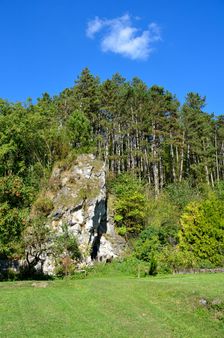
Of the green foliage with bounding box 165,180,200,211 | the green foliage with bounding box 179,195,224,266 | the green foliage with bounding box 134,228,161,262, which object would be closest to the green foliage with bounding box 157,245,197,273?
the green foliage with bounding box 179,195,224,266

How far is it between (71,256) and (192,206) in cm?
1137

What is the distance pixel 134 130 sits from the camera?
48781 mm

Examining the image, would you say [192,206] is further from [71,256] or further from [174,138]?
[174,138]

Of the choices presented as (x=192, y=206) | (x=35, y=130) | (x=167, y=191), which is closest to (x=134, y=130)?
(x=167, y=191)

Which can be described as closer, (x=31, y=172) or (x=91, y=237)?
(x=91, y=237)

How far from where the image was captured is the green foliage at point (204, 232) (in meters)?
28.2

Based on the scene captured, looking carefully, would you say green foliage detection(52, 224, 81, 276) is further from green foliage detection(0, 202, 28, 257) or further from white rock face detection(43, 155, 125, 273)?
green foliage detection(0, 202, 28, 257)

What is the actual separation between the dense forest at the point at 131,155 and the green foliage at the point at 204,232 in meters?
0.08

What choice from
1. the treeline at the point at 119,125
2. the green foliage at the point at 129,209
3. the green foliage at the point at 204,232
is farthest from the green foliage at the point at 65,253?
the treeline at the point at 119,125

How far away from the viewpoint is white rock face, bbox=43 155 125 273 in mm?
29234

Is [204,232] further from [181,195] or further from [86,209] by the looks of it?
[86,209]

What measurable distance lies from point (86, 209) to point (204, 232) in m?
9.55

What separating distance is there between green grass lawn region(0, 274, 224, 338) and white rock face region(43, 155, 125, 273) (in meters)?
11.0

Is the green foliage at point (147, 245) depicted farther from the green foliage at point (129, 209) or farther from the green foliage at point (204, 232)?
the green foliage at point (204, 232)
